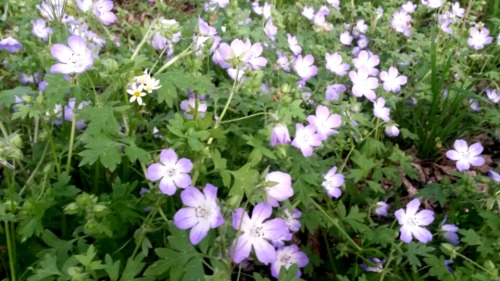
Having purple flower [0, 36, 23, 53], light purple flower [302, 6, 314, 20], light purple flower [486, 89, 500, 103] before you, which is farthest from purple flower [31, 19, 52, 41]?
light purple flower [486, 89, 500, 103]

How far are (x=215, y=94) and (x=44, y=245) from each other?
2.72ft

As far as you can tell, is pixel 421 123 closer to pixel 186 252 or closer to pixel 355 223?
pixel 355 223

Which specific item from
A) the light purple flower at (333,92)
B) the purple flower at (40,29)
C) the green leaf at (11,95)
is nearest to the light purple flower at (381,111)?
the light purple flower at (333,92)

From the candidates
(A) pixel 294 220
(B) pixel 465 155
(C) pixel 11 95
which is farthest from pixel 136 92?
(B) pixel 465 155

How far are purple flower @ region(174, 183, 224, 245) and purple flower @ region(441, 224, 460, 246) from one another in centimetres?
106

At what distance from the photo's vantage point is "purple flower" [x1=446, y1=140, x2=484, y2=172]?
2.41 metres

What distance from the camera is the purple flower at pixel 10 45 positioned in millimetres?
2424

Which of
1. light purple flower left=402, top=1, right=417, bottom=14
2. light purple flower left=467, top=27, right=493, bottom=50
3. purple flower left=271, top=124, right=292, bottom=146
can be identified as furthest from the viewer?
light purple flower left=402, top=1, right=417, bottom=14

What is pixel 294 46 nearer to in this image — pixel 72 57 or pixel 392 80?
pixel 392 80

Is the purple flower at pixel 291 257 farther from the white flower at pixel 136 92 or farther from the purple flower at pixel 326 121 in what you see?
the white flower at pixel 136 92

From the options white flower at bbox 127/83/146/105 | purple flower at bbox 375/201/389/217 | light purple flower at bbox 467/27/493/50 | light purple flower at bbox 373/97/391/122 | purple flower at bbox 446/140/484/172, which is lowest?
purple flower at bbox 375/201/389/217

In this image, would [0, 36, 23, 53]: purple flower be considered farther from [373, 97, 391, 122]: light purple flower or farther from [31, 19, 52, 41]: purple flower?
[373, 97, 391, 122]: light purple flower

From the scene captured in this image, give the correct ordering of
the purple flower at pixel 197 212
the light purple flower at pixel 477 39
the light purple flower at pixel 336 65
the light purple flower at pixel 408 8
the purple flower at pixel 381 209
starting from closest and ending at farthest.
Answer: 1. the purple flower at pixel 197 212
2. the purple flower at pixel 381 209
3. the light purple flower at pixel 336 65
4. the light purple flower at pixel 477 39
5. the light purple flower at pixel 408 8

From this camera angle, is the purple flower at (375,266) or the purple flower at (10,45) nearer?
the purple flower at (375,266)
